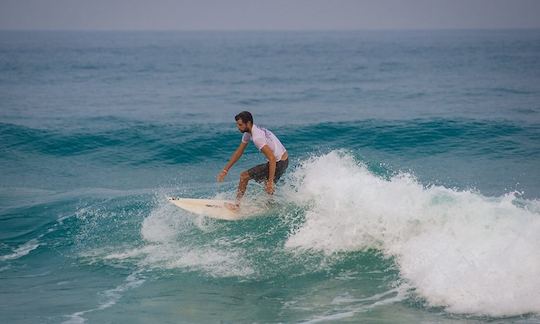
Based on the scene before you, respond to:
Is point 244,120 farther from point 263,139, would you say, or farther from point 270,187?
point 270,187

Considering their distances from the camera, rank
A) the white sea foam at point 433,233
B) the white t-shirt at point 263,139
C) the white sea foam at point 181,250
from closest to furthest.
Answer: the white sea foam at point 433,233
the white sea foam at point 181,250
the white t-shirt at point 263,139

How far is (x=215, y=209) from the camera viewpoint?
1095 centimetres

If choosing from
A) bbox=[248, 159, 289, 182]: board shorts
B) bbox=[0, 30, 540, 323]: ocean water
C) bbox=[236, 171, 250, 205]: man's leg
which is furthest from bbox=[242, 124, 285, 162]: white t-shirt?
bbox=[0, 30, 540, 323]: ocean water

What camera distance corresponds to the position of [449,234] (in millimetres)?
9078

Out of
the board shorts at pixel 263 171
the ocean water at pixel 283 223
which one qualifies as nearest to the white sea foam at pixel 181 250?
the ocean water at pixel 283 223

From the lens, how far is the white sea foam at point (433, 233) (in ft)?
25.4

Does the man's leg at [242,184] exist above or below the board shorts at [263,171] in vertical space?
below

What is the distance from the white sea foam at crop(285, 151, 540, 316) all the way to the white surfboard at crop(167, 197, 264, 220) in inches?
29.6

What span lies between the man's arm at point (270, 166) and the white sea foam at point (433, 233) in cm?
78

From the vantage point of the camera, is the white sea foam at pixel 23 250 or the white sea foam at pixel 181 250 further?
the white sea foam at pixel 23 250

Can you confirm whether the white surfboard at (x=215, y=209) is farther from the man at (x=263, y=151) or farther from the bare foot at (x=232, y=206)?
the man at (x=263, y=151)

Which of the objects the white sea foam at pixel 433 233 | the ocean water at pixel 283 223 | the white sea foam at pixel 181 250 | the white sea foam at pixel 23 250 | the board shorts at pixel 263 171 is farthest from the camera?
the white sea foam at pixel 23 250

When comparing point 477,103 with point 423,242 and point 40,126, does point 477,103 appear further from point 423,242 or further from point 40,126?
point 423,242

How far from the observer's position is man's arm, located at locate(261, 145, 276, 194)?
388 inches
